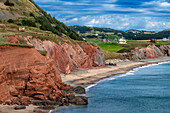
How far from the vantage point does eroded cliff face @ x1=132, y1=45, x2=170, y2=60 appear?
146200 mm

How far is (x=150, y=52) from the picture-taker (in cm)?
16150

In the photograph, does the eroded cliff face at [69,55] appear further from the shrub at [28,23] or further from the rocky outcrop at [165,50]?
the rocky outcrop at [165,50]

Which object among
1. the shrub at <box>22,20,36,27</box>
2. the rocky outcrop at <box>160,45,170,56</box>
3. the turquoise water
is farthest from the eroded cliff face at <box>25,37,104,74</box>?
the rocky outcrop at <box>160,45,170,56</box>

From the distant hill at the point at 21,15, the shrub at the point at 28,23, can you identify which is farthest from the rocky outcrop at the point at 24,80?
the shrub at the point at 28,23

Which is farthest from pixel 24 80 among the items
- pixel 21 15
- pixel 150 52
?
pixel 150 52

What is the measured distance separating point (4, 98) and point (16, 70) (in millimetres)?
4014

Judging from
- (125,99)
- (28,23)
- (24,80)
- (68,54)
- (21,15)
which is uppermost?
(21,15)

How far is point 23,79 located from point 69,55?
4089 cm

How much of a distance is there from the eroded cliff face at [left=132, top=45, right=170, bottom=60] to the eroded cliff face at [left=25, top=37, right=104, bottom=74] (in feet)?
168

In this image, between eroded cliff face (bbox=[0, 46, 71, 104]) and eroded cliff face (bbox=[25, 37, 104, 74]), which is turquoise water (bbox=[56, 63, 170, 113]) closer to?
eroded cliff face (bbox=[0, 46, 71, 104])

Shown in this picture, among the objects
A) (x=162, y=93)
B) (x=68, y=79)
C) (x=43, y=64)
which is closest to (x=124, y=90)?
(x=162, y=93)

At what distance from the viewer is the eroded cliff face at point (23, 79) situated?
120 feet

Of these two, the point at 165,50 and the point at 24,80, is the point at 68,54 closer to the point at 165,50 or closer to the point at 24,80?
the point at 24,80

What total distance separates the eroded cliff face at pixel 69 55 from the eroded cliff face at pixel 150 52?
168 feet
